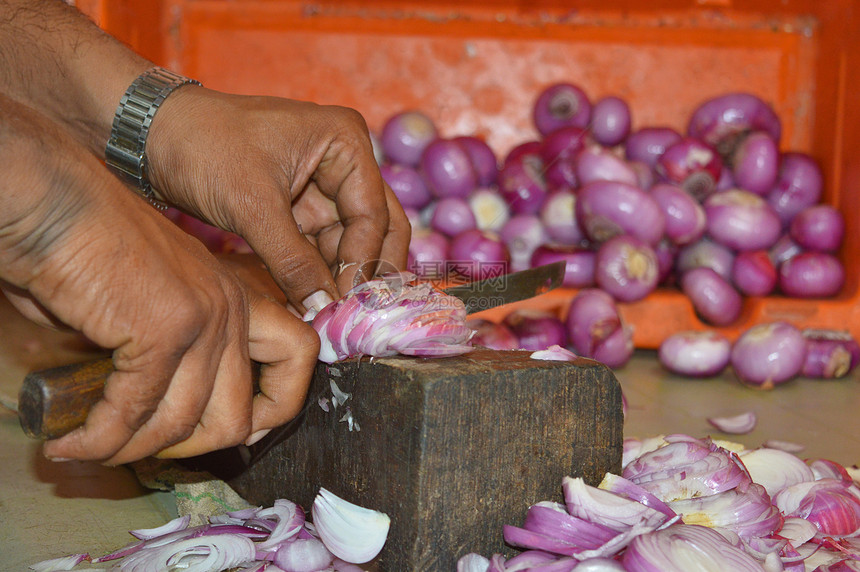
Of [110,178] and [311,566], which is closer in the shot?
[110,178]

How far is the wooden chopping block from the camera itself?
0.96m

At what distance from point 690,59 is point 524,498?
293 centimetres

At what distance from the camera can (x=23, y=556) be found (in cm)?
110

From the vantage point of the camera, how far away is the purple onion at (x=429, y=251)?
2.69m

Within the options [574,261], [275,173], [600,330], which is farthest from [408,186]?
[275,173]

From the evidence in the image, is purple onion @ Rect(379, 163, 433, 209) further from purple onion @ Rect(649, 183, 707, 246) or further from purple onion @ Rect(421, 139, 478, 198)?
purple onion @ Rect(649, 183, 707, 246)

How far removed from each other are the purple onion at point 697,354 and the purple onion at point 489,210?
3.19ft

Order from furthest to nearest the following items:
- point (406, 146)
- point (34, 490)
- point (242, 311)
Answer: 1. point (406, 146)
2. point (34, 490)
3. point (242, 311)

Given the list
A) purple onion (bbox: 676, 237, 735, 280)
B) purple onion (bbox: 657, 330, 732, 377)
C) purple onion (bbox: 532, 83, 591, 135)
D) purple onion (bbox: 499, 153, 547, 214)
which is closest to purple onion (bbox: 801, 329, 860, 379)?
purple onion (bbox: 657, 330, 732, 377)

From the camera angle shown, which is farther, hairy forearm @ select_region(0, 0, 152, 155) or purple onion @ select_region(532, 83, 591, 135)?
purple onion @ select_region(532, 83, 591, 135)

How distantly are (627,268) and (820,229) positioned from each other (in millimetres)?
864

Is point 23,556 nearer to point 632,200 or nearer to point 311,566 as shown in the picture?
point 311,566

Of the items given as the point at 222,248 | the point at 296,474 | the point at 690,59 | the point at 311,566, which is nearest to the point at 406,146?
the point at 222,248

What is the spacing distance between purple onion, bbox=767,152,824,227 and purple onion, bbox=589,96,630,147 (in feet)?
2.20
